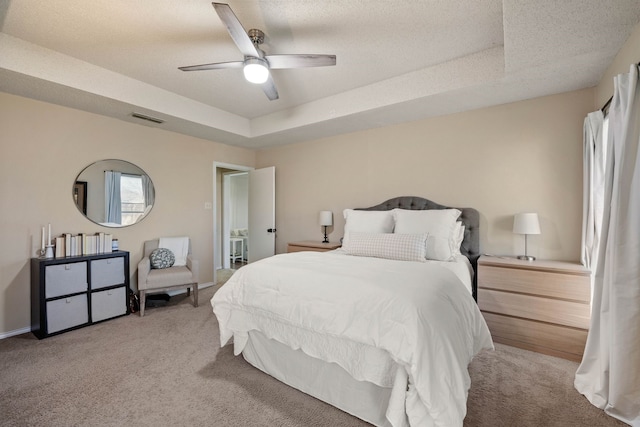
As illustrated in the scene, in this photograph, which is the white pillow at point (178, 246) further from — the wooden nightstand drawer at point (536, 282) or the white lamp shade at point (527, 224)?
the white lamp shade at point (527, 224)

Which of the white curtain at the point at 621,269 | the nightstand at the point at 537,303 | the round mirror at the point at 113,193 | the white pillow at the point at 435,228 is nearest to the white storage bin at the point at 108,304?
the round mirror at the point at 113,193

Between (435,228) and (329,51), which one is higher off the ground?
(329,51)

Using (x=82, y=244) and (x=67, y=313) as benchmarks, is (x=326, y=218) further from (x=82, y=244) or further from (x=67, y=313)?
(x=67, y=313)

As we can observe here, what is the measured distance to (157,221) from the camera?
13.3ft

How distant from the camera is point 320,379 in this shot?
183 cm

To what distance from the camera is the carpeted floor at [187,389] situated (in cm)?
168

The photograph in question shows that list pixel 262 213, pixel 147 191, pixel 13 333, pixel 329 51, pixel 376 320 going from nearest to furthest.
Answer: pixel 376 320 < pixel 329 51 < pixel 13 333 < pixel 147 191 < pixel 262 213

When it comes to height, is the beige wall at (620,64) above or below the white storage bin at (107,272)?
above

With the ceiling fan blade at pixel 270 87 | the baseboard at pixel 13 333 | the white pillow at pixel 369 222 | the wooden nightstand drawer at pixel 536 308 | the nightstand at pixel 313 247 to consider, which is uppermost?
the ceiling fan blade at pixel 270 87

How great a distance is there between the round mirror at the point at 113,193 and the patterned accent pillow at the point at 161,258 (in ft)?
1.71

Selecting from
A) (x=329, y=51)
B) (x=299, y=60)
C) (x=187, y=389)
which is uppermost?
(x=329, y=51)

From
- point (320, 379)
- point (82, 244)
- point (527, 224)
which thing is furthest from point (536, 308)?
point (82, 244)

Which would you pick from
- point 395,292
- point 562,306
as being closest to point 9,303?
point 395,292

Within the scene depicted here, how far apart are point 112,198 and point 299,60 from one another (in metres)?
3.09
